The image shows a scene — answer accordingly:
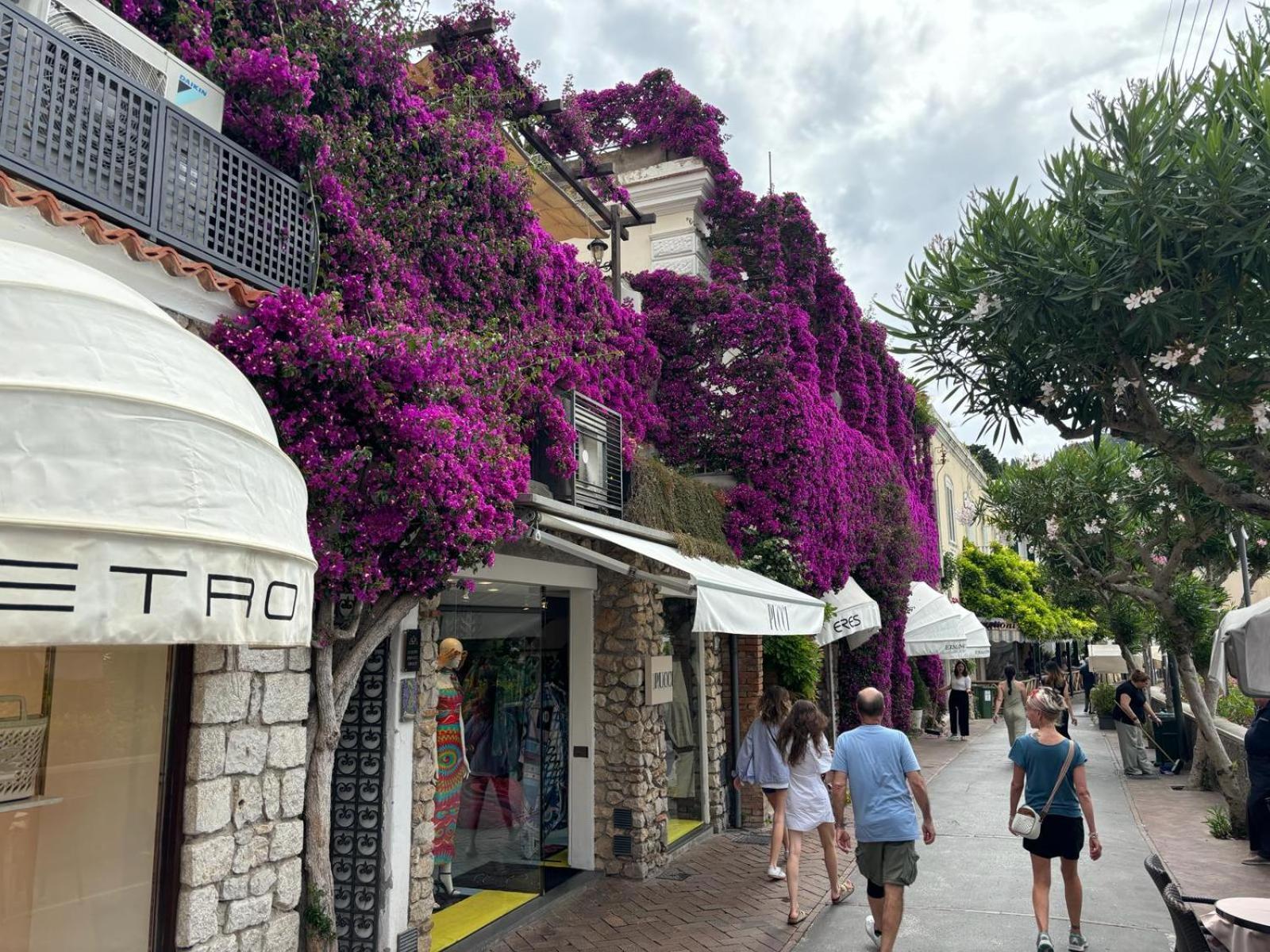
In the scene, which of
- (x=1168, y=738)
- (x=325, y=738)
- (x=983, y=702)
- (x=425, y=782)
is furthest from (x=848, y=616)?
(x=983, y=702)

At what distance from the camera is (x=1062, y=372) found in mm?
7566

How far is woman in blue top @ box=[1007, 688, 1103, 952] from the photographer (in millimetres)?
5957

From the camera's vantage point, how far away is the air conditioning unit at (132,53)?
14.6 feet

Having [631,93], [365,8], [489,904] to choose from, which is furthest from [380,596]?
[631,93]

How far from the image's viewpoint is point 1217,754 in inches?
423

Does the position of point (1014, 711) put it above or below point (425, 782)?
below

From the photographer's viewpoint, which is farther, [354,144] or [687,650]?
[687,650]

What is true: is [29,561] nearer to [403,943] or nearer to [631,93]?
[403,943]

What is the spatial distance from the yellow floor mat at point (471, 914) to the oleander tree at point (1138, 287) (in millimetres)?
6080

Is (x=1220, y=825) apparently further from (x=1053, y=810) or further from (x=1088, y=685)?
(x=1088, y=685)

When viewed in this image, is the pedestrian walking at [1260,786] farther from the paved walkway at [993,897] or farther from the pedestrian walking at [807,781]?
the pedestrian walking at [807,781]

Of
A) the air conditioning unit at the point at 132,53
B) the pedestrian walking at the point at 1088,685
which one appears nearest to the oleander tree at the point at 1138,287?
the air conditioning unit at the point at 132,53

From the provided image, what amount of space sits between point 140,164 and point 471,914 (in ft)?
19.1

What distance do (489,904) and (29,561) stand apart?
585 centimetres
